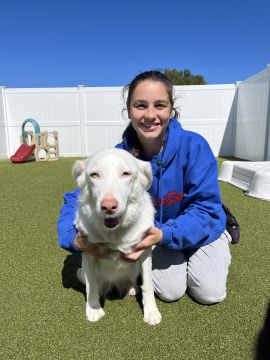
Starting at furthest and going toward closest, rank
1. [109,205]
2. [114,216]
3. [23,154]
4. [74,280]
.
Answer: [23,154], [74,280], [114,216], [109,205]

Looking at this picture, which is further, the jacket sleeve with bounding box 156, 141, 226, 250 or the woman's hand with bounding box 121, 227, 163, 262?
the jacket sleeve with bounding box 156, 141, 226, 250

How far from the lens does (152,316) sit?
199cm

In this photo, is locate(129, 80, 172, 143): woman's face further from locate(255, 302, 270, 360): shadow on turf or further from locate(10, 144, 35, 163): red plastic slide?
locate(10, 144, 35, 163): red plastic slide

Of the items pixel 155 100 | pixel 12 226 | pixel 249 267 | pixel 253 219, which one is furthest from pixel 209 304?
pixel 12 226

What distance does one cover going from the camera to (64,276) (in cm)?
260

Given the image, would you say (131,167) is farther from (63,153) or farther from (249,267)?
(63,153)

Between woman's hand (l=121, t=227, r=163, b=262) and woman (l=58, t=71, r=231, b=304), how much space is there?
0.08ft

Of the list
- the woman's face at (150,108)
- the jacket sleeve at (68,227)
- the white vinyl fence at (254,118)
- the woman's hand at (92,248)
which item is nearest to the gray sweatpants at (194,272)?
the woman's hand at (92,248)

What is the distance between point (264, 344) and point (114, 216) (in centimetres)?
114

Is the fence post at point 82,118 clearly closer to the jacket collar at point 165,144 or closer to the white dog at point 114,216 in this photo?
the jacket collar at point 165,144

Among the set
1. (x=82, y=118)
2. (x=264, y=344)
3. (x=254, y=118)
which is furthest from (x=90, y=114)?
(x=264, y=344)

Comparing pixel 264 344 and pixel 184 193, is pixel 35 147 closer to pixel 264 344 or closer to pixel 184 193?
pixel 184 193

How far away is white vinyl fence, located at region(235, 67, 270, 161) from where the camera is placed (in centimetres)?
958

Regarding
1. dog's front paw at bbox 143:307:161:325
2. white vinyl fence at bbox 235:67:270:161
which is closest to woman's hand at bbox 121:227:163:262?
dog's front paw at bbox 143:307:161:325
